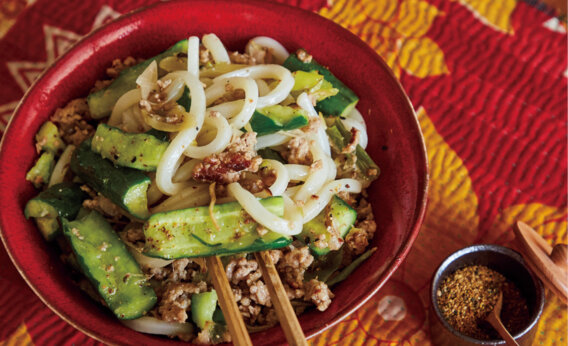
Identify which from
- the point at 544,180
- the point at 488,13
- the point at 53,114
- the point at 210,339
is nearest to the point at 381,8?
the point at 488,13

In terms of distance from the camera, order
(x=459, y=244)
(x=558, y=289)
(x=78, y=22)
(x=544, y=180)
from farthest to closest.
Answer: (x=78, y=22)
(x=544, y=180)
(x=459, y=244)
(x=558, y=289)

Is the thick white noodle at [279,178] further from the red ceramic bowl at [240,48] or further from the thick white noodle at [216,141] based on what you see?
the red ceramic bowl at [240,48]

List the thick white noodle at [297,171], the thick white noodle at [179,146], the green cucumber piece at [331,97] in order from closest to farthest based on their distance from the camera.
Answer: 1. the thick white noodle at [179,146]
2. the thick white noodle at [297,171]
3. the green cucumber piece at [331,97]

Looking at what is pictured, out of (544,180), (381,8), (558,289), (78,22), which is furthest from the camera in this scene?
(381,8)

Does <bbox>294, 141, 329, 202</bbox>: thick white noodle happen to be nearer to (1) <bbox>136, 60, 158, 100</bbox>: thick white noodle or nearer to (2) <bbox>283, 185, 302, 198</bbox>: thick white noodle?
(2) <bbox>283, 185, 302, 198</bbox>: thick white noodle

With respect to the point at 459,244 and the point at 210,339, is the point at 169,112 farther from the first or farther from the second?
the point at 459,244

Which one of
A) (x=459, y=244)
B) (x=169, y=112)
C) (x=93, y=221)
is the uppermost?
(x=169, y=112)

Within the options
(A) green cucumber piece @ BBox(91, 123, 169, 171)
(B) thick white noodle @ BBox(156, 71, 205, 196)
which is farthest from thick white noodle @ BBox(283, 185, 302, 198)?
(A) green cucumber piece @ BBox(91, 123, 169, 171)

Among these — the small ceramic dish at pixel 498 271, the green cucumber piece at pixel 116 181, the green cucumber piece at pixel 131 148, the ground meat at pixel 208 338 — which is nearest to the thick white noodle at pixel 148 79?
the green cucumber piece at pixel 131 148
